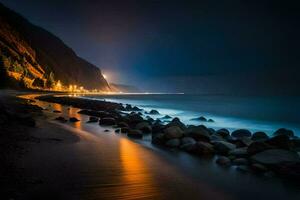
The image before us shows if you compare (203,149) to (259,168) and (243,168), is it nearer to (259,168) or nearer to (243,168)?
(243,168)

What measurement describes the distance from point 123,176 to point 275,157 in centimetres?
571

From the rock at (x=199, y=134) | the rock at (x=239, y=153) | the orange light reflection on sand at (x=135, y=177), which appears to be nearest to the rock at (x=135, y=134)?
the rock at (x=199, y=134)

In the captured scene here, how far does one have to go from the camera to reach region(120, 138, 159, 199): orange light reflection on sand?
5.87m

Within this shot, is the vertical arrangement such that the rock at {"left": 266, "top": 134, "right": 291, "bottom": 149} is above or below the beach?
above

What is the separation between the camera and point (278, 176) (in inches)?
329

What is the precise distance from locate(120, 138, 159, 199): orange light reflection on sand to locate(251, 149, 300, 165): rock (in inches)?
172

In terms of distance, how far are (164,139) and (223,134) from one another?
15.2 feet

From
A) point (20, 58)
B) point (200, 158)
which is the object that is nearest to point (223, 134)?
point (200, 158)

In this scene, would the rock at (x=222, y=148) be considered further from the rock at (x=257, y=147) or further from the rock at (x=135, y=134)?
the rock at (x=135, y=134)

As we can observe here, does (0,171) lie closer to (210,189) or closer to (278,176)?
(210,189)

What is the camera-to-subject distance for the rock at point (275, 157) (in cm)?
871

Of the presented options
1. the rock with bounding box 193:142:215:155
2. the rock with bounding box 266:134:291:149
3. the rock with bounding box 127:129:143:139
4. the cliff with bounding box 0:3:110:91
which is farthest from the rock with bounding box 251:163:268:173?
the cliff with bounding box 0:3:110:91

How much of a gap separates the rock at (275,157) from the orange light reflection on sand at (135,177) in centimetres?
438

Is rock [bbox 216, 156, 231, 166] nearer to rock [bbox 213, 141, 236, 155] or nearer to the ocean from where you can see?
rock [bbox 213, 141, 236, 155]
